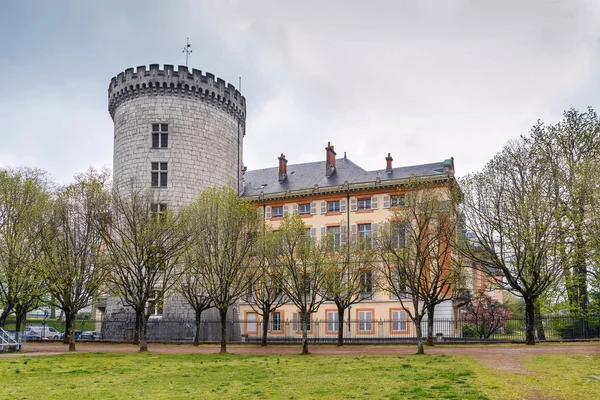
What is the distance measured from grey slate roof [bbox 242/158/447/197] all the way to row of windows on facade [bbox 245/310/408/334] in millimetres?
10564

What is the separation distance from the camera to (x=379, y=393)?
598 inches

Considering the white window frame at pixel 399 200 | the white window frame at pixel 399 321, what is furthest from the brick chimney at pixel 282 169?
the white window frame at pixel 399 321

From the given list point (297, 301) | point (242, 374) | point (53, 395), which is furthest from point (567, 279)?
point (53, 395)

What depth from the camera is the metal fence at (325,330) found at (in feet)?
130

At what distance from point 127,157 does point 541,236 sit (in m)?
30.6

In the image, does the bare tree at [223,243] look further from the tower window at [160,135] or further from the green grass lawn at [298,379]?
the tower window at [160,135]

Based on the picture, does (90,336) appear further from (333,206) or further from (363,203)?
(363,203)

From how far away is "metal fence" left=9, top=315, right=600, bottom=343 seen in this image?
3956cm

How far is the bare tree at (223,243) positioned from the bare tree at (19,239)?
29.5 feet

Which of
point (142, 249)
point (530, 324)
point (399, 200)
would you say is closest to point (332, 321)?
point (399, 200)

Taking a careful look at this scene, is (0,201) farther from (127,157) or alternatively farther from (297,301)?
(297,301)

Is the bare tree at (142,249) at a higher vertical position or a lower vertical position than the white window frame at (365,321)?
higher

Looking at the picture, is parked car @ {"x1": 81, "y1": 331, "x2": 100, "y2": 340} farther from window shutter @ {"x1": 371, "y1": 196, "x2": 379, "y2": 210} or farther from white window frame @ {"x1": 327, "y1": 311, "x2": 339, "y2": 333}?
window shutter @ {"x1": 371, "y1": 196, "x2": 379, "y2": 210}

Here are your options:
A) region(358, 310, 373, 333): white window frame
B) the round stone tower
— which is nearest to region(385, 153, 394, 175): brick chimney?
region(358, 310, 373, 333): white window frame
